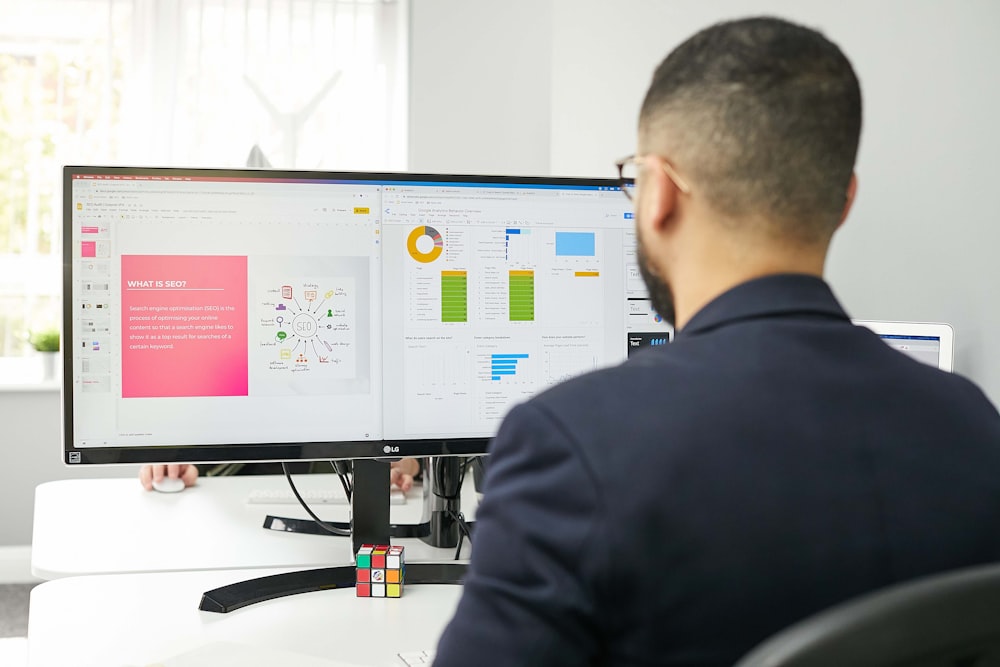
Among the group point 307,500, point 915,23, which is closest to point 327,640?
point 307,500

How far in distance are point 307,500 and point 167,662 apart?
2.32 feet

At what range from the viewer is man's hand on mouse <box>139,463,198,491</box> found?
171 cm

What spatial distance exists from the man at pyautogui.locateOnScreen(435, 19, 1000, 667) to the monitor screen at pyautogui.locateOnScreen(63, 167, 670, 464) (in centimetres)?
67

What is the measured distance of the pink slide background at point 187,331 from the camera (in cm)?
123

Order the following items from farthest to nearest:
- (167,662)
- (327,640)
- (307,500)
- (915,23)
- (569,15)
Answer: (569,15), (307,500), (915,23), (327,640), (167,662)

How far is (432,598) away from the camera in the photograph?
121cm

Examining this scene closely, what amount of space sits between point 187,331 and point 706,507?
2.89 ft

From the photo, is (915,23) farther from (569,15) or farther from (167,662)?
(569,15)

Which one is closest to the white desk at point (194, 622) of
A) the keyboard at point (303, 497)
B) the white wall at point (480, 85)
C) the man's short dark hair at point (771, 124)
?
the keyboard at point (303, 497)

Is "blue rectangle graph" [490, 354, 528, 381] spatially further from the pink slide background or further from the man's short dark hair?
the man's short dark hair

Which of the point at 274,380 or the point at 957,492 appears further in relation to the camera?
the point at 274,380

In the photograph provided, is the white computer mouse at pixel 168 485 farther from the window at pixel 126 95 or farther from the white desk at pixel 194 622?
the window at pixel 126 95

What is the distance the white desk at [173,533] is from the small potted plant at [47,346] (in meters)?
1.95

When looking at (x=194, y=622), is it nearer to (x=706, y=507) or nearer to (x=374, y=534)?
(x=374, y=534)
